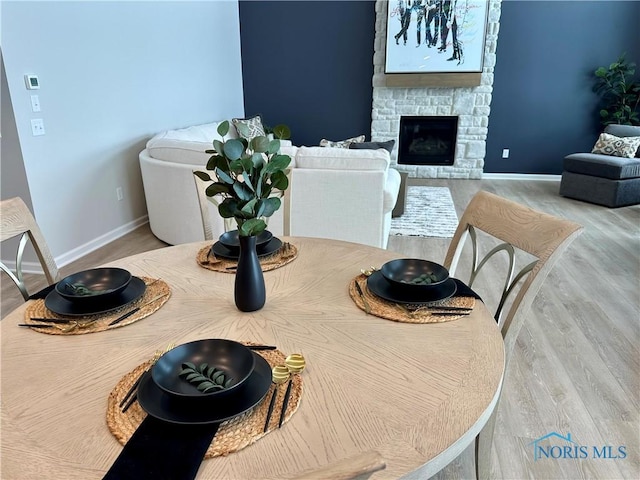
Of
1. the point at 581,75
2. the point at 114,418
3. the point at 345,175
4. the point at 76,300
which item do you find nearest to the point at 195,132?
the point at 345,175

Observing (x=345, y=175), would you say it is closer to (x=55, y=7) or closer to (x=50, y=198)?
(x=50, y=198)

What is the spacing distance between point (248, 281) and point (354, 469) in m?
0.66

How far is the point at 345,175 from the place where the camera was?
2.99 metres

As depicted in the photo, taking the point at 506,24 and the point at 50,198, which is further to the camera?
the point at 506,24

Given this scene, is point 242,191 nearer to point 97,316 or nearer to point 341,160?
point 97,316

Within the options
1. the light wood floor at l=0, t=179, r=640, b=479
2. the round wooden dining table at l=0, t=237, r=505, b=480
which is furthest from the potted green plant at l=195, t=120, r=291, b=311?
the light wood floor at l=0, t=179, r=640, b=479

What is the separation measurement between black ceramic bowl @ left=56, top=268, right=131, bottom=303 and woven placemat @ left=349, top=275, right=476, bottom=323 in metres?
0.61

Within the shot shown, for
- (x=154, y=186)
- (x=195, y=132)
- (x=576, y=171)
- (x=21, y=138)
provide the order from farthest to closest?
1. (x=576, y=171)
2. (x=195, y=132)
3. (x=154, y=186)
4. (x=21, y=138)

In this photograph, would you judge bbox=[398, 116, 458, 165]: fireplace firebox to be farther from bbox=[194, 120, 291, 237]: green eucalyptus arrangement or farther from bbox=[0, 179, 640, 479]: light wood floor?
bbox=[194, 120, 291, 237]: green eucalyptus arrangement

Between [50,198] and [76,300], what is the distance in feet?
8.28

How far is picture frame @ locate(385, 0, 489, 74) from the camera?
573 cm

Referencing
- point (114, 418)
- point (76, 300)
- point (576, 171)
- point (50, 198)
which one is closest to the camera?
point (114, 418)

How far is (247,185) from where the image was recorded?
0.99 metres

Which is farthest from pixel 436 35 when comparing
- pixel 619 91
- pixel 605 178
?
pixel 605 178
